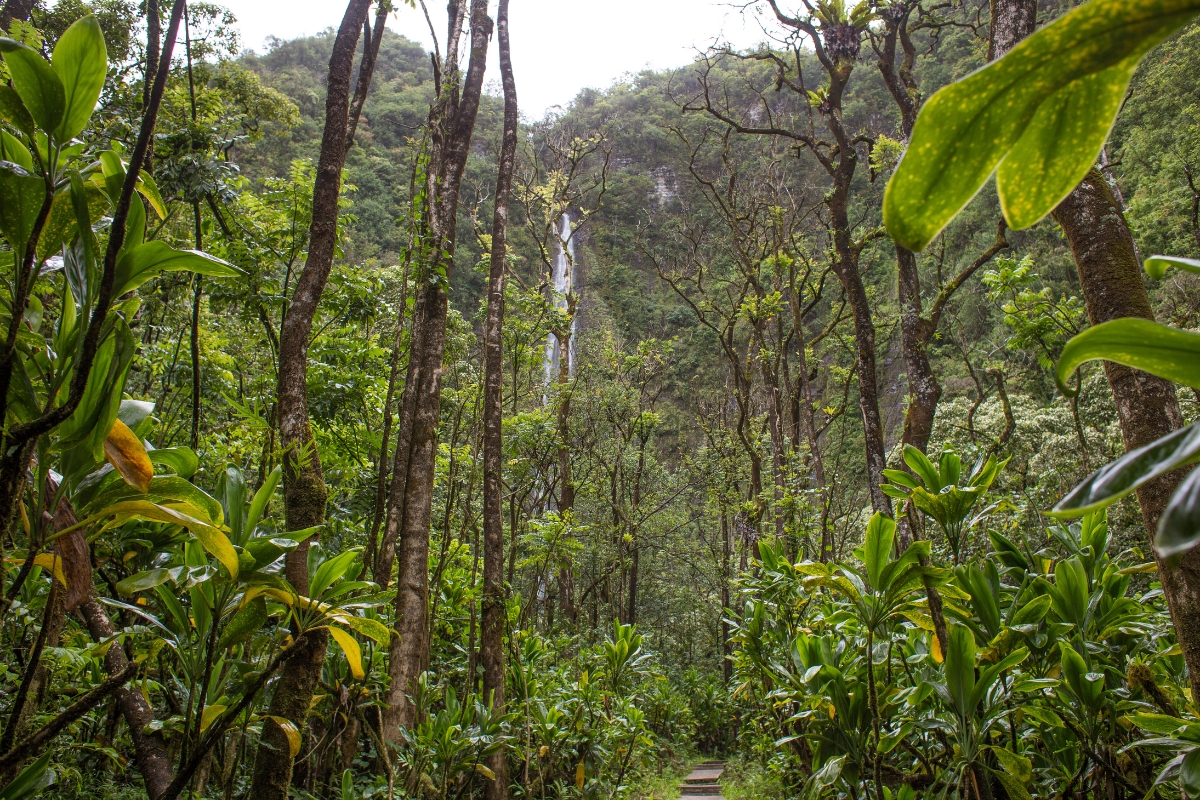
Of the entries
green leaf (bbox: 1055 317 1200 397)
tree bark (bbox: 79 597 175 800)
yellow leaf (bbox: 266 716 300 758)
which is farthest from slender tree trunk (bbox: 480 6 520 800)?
green leaf (bbox: 1055 317 1200 397)

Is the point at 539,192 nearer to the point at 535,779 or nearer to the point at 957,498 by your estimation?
the point at 535,779

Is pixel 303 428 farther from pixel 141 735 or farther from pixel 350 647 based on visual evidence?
pixel 350 647

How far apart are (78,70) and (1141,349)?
43.3 inches

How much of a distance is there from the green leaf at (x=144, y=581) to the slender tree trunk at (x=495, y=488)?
8.53 ft

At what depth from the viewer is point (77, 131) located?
2.59 feet

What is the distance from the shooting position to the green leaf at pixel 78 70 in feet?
2.49

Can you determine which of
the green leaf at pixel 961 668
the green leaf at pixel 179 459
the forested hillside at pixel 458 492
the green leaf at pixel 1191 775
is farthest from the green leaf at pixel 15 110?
the green leaf at pixel 961 668

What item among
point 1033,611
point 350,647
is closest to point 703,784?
point 1033,611

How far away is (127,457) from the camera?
0.84 meters

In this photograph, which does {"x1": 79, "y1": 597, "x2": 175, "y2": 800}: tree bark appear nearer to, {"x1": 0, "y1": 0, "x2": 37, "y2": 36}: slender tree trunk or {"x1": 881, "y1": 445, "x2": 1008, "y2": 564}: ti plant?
{"x1": 881, "y1": 445, "x2": 1008, "y2": 564}: ti plant

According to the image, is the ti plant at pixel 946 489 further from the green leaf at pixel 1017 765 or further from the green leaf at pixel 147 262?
the green leaf at pixel 147 262

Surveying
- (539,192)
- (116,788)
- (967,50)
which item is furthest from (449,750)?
(967,50)

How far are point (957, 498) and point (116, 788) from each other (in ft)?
10.4

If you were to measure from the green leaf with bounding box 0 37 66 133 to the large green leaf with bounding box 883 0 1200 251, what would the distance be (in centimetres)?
90
